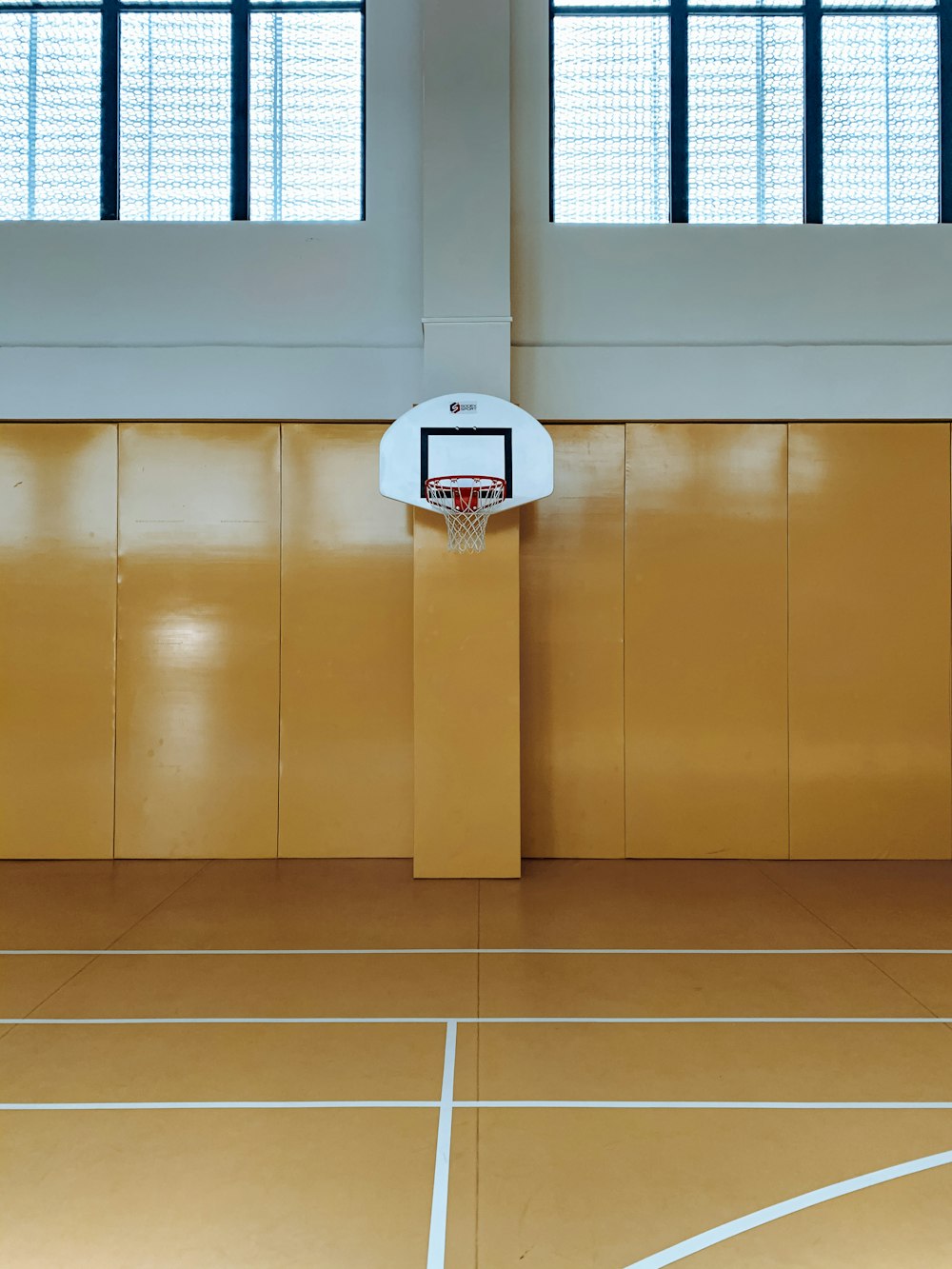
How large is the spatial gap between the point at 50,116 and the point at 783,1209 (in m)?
10.2

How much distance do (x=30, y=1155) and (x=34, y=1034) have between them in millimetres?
1232

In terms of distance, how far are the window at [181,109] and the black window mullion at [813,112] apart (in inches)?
166

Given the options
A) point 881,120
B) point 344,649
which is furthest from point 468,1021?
point 881,120

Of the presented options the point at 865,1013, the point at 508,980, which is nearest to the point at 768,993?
the point at 865,1013

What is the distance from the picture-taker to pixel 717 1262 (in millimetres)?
2898

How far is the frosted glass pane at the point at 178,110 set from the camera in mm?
8672

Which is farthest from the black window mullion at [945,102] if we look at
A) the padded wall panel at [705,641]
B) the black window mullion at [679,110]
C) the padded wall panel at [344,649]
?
the padded wall panel at [344,649]

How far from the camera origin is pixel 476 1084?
405cm

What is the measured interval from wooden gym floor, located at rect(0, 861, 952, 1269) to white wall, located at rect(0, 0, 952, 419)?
457 centimetres

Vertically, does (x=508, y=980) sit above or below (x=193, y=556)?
below

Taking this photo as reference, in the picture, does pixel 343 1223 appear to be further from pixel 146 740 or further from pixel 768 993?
pixel 146 740

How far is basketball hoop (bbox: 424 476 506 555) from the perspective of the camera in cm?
740

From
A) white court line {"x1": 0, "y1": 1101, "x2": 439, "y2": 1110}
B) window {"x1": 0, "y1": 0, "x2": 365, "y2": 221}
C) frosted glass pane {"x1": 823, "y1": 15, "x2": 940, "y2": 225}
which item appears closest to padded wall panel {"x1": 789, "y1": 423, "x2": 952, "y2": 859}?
frosted glass pane {"x1": 823, "y1": 15, "x2": 940, "y2": 225}

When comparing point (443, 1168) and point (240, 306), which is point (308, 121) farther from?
point (443, 1168)
